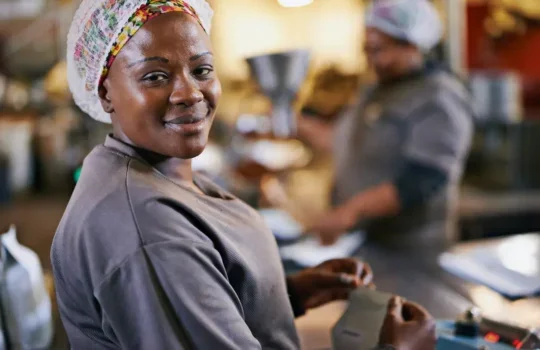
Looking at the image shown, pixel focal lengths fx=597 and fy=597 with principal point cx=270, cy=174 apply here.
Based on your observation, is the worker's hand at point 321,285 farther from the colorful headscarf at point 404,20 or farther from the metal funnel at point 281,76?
the colorful headscarf at point 404,20

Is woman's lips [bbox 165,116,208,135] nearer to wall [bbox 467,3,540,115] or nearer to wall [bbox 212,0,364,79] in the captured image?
wall [bbox 212,0,364,79]

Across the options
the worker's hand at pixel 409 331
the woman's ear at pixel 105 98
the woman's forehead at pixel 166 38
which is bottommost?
the worker's hand at pixel 409 331

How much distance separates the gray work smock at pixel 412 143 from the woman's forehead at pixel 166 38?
1.33m

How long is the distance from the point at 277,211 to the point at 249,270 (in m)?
1.55

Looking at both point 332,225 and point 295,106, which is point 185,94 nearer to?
point 332,225

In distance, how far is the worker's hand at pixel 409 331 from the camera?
1.01 m

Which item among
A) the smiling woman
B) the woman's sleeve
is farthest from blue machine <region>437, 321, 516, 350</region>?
the woman's sleeve

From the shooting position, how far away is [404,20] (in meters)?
2.11

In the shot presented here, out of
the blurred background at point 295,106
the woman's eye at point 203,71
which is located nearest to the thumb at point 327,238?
the blurred background at point 295,106

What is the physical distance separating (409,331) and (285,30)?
171 inches

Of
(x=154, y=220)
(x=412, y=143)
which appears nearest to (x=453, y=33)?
(x=412, y=143)

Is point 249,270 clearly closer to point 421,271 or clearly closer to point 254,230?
point 254,230

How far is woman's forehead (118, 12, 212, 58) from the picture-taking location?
86 cm

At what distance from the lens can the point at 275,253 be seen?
3.38 ft
